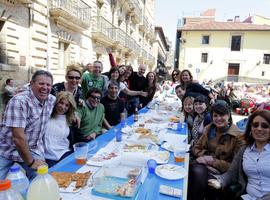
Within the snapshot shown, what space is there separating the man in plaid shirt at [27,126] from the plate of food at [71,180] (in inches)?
17.9

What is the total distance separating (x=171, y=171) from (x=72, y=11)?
8297mm

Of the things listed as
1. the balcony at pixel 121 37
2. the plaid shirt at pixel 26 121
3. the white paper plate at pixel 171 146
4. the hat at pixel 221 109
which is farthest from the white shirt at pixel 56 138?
the balcony at pixel 121 37

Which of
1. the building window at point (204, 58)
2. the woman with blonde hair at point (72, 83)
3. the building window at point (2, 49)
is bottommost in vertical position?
the woman with blonde hair at point (72, 83)

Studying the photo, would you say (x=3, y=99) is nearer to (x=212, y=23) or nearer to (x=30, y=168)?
(x=30, y=168)

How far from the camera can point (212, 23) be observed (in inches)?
1054

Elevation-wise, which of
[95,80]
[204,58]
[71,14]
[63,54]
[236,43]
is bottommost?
[95,80]

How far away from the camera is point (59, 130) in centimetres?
243

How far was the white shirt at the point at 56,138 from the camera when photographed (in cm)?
236

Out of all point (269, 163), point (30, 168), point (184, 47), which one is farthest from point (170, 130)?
point (184, 47)

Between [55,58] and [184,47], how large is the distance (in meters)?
20.8

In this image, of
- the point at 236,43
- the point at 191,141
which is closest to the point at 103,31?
the point at 191,141

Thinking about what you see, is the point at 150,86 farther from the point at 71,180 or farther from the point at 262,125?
the point at 71,180

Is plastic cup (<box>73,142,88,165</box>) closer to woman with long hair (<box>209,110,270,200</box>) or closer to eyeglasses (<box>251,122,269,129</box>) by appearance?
woman with long hair (<box>209,110,270,200</box>)

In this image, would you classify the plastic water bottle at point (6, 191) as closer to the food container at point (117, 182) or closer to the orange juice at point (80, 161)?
the food container at point (117, 182)
